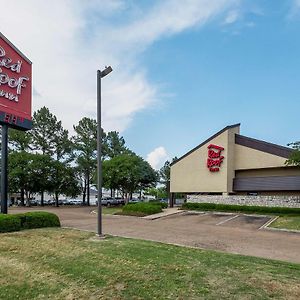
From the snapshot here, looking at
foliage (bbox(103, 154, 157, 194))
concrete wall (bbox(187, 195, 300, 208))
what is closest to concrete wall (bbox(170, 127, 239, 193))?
concrete wall (bbox(187, 195, 300, 208))

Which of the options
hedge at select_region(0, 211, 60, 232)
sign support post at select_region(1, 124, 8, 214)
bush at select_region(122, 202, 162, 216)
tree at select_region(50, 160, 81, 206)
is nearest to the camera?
hedge at select_region(0, 211, 60, 232)

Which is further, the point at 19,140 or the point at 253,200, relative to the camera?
the point at 19,140

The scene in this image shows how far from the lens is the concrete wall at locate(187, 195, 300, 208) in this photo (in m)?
28.6

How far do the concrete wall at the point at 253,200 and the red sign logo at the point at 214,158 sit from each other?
→ 127 inches

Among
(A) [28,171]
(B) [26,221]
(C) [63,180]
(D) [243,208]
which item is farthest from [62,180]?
(B) [26,221]

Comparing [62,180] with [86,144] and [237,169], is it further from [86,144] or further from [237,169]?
[237,169]

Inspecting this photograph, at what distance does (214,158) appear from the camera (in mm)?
34469

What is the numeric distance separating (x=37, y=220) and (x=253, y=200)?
21.2 m

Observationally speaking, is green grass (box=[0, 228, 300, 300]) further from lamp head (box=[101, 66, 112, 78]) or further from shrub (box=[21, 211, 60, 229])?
lamp head (box=[101, 66, 112, 78])

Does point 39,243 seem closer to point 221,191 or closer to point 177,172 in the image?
point 221,191

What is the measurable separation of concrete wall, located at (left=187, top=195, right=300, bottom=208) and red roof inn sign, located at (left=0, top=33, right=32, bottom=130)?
19797mm

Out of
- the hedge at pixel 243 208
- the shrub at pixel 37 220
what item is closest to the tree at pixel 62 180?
the hedge at pixel 243 208

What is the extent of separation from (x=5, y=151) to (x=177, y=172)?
79.2 ft

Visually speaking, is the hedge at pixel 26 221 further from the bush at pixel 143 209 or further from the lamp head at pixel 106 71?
the bush at pixel 143 209
